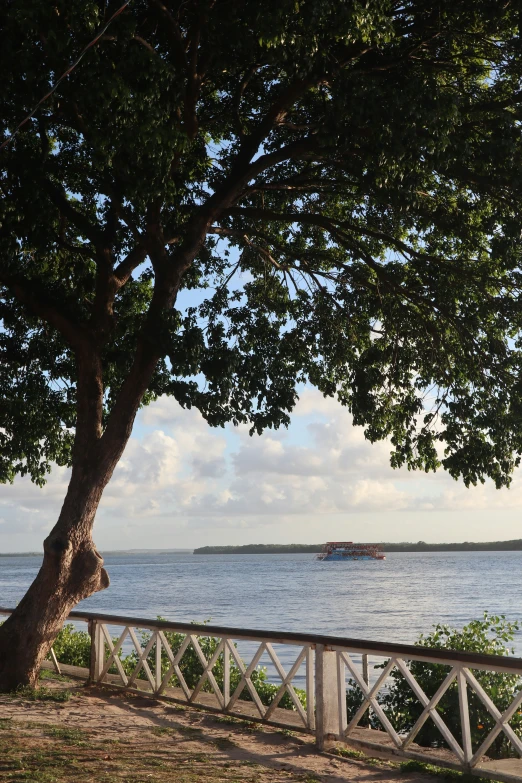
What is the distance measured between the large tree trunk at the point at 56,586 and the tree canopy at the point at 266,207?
869mm

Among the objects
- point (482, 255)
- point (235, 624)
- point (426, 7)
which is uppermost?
point (426, 7)

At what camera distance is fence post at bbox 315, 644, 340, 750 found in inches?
352

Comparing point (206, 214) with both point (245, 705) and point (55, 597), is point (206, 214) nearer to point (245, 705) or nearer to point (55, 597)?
point (55, 597)

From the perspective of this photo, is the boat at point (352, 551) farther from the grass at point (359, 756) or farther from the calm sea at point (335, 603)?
the grass at point (359, 756)

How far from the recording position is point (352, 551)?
145375 mm

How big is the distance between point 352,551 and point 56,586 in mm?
137750

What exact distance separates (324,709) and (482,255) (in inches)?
330

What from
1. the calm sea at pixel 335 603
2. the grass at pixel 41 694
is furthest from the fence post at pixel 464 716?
the calm sea at pixel 335 603

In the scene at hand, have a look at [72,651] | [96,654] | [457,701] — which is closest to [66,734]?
[96,654]

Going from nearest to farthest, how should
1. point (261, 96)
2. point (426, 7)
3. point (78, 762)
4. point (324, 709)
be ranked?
point (78, 762) → point (324, 709) → point (426, 7) → point (261, 96)

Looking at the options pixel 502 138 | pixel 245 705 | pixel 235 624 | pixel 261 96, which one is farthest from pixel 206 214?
pixel 235 624

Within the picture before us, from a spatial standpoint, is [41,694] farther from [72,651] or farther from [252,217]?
[252,217]

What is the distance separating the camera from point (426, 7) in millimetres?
10859

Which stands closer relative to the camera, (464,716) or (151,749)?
(464,716)
